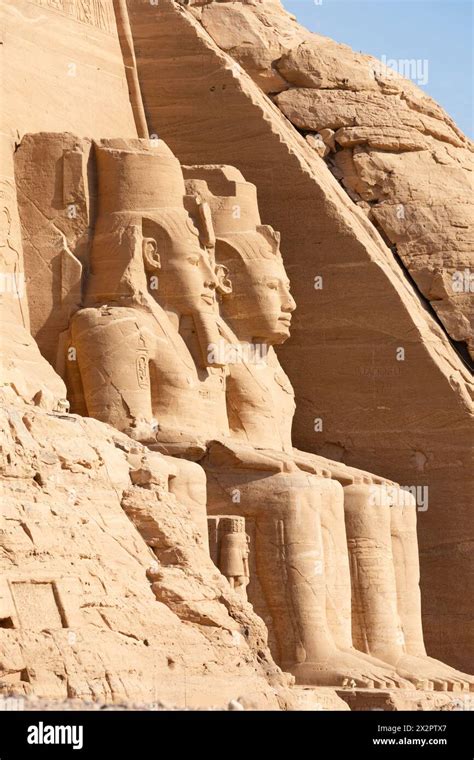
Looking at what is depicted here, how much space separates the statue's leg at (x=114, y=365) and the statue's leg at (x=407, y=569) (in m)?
2.61

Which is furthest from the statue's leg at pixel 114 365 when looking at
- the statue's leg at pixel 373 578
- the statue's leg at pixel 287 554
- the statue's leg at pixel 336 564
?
the statue's leg at pixel 373 578

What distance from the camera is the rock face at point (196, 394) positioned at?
10625 mm

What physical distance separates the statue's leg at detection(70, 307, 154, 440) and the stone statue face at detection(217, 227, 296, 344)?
1531 millimetres

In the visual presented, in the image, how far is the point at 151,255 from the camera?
14.8 metres

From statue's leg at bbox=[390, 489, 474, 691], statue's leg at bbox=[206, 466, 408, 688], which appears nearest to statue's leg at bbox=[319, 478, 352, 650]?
statue's leg at bbox=[206, 466, 408, 688]

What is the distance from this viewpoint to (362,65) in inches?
721

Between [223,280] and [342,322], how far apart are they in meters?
1.72

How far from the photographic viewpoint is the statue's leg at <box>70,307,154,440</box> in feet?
45.9

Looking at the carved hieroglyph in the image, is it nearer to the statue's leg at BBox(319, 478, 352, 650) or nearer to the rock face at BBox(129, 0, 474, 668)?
the statue's leg at BBox(319, 478, 352, 650)

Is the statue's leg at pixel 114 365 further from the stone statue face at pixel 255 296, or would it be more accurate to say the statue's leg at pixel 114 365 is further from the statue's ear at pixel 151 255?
the stone statue face at pixel 255 296

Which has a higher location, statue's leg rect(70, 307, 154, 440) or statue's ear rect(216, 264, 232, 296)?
statue's ear rect(216, 264, 232, 296)

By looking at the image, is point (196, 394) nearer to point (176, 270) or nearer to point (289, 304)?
point (176, 270)
